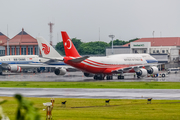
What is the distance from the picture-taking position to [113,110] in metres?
24.4

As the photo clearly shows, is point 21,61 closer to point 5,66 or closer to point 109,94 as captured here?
point 5,66

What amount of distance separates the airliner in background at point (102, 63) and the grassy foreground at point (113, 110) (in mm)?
30670

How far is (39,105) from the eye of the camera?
27.8 metres

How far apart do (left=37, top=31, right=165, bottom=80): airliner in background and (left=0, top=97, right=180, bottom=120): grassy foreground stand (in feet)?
101

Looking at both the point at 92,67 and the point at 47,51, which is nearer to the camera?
the point at 92,67

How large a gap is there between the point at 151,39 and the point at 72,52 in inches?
4288

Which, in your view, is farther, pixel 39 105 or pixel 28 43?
pixel 28 43

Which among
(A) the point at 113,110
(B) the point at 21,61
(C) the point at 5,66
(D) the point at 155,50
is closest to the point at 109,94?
(A) the point at 113,110

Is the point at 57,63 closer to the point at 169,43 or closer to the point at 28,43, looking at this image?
the point at 28,43

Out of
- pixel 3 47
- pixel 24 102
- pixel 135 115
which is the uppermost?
pixel 3 47

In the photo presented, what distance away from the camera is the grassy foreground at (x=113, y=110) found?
2128 centimetres

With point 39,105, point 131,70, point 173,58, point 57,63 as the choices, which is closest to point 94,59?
point 131,70

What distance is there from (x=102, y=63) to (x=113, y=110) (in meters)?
42.0

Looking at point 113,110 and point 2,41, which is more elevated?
point 2,41
